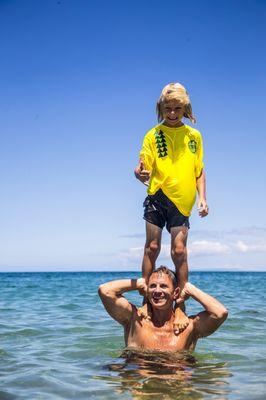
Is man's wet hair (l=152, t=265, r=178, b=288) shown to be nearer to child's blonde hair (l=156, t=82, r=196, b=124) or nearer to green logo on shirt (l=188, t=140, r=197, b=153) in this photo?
green logo on shirt (l=188, t=140, r=197, b=153)

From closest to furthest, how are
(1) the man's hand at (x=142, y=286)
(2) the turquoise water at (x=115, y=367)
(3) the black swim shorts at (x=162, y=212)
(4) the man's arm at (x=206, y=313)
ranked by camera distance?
(2) the turquoise water at (x=115, y=367) < (4) the man's arm at (x=206, y=313) < (1) the man's hand at (x=142, y=286) < (3) the black swim shorts at (x=162, y=212)

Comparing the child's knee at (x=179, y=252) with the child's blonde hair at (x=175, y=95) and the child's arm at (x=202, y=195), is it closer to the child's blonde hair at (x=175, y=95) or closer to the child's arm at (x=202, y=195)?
the child's arm at (x=202, y=195)

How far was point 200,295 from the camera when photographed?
5867mm

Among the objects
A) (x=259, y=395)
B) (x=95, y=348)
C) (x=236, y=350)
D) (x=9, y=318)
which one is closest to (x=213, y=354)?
(x=236, y=350)

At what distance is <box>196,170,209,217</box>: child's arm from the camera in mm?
6211

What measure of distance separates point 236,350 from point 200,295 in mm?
2416

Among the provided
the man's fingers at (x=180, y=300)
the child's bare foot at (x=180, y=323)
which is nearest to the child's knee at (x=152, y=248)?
the man's fingers at (x=180, y=300)

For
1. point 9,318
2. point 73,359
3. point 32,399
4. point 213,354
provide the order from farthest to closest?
point 9,318 → point 213,354 → point 73,359 → point 32,399

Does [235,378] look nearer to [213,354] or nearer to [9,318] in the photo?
[213,354]

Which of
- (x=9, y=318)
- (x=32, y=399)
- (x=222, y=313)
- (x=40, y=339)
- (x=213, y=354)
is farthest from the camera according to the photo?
(x=9, y=318)

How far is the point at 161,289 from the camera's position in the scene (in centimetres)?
596

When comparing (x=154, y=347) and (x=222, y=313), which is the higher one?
(x=222, y=313)

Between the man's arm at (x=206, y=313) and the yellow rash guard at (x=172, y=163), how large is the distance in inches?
36.5

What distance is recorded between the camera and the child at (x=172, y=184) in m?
6.20
